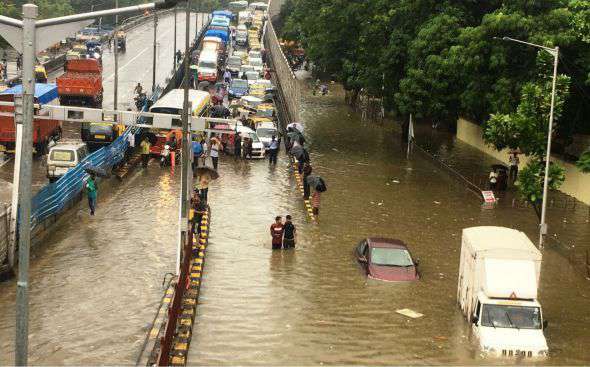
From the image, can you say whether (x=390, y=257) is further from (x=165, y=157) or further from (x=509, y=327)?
(x=165, y=157)

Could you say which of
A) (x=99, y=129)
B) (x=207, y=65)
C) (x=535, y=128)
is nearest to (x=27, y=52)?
(x=535, y=128)

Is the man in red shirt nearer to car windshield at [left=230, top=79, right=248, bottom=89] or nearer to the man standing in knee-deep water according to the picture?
the man standing in knee-deep water

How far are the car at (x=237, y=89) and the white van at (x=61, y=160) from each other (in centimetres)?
2842

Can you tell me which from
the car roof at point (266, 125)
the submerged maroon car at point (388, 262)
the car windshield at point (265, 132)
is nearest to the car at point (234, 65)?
the car roof at point (266, 125)

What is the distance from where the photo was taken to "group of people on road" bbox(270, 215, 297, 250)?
26.8m

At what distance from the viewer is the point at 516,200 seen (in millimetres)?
36188

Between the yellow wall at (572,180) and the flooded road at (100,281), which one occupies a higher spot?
the yellow wall at (572,180)

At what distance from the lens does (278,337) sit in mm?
19766

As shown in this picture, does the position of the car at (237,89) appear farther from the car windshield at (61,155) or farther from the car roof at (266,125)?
the car windshield at (61,155)

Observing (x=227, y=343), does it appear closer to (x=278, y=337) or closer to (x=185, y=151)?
(x=278, y=337)

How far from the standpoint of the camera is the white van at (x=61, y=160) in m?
35.1

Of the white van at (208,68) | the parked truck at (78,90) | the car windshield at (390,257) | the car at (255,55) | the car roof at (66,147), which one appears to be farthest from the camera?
the car at (255,55)

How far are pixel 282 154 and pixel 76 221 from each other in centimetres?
1665

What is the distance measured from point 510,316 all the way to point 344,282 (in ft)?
18.3
